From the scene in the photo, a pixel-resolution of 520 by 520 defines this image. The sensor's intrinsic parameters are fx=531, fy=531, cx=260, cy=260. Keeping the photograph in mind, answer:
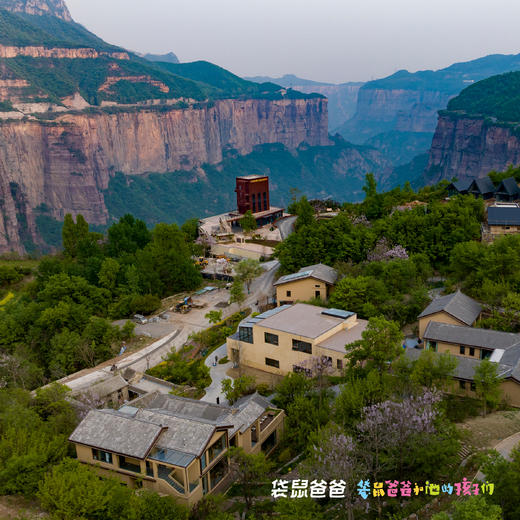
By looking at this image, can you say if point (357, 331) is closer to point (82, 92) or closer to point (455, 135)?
point (455, 135)

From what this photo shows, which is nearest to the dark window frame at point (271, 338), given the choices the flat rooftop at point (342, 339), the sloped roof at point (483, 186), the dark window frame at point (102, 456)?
the flat rooftop at point (342, 339)

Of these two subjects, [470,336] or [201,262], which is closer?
[470,336]

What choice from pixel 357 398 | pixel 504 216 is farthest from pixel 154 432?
pixel 504 216

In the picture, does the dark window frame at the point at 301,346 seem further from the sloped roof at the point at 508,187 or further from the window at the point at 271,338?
the sloped roof at the point at 508,187

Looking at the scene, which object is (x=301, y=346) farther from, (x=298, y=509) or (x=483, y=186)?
(x=483, y=186)

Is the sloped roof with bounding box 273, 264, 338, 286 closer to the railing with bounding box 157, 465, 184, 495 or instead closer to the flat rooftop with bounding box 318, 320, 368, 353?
the flat rooftop with bounding box 318, 320, 368, 353

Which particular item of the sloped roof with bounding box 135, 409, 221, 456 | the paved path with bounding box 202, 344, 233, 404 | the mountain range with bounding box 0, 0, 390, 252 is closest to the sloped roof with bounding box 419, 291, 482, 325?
the paved path with bounding box 202, 344, 233, 404

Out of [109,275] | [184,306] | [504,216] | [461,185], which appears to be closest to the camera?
[504,216]
